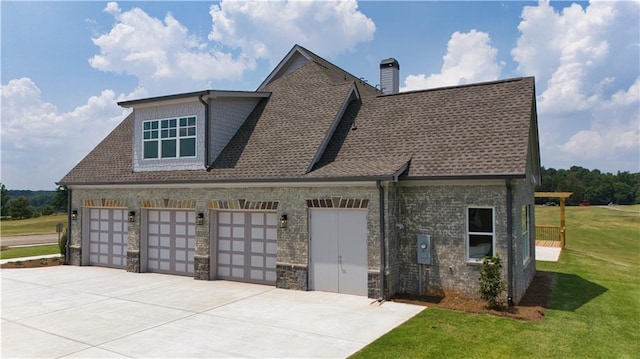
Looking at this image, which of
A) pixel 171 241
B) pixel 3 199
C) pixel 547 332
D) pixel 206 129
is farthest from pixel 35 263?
pixel 3 199

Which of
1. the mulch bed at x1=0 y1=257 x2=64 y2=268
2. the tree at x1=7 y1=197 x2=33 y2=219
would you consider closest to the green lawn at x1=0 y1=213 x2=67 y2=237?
the mulch bed at x1=0 y1=257 x2=64 y2=268

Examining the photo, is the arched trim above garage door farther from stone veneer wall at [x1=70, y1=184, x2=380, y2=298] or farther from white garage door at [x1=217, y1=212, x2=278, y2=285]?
white garage door at [x1=217, y1=212, x2=278, y2=285]

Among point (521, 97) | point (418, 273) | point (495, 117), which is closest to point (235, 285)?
point (418, 273)

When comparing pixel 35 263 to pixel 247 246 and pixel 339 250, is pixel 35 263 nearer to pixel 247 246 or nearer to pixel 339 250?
pixel 247 246

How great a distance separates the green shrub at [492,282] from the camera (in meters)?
10.6

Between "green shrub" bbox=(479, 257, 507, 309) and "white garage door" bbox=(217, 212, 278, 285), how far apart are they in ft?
20.9

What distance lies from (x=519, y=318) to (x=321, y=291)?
5.35 metres

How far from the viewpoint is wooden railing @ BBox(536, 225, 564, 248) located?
26048 millimetres

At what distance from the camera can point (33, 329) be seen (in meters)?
9.23

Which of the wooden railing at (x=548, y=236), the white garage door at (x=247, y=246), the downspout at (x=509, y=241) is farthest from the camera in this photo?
the wooden railing at (x=548, y=236)

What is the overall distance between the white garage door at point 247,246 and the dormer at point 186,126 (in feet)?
8.40

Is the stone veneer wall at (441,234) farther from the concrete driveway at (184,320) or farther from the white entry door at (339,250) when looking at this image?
the concrete driveway at (184,320)

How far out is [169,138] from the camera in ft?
54.3

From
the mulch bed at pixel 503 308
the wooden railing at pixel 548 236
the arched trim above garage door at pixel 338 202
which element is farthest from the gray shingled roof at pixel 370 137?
the wooden railing at pixel 548 236
